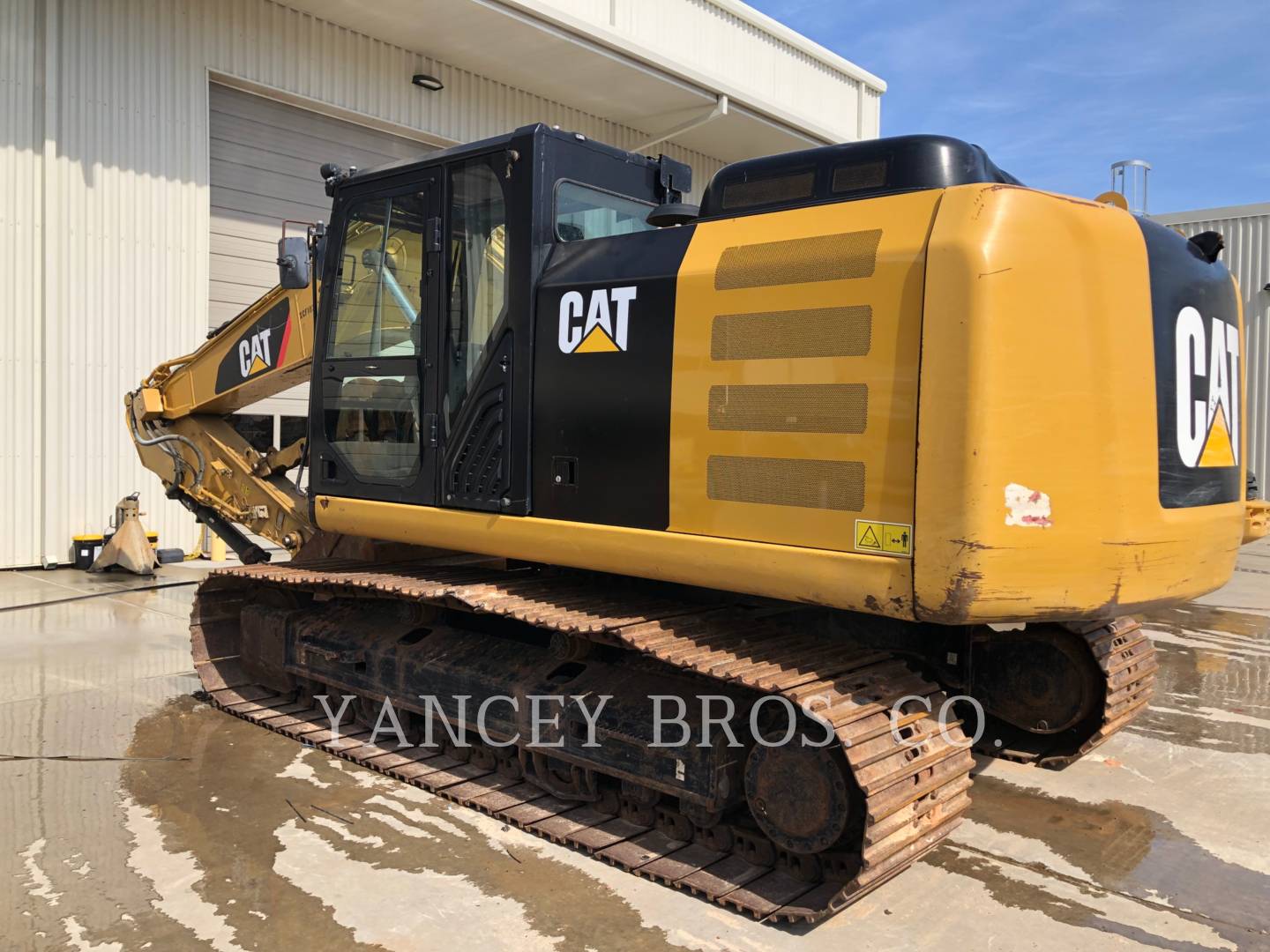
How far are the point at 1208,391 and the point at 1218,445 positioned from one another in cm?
22

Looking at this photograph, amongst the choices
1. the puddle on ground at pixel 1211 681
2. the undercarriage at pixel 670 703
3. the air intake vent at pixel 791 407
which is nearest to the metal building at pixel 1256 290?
the puddle on ground at pixel 1211 681

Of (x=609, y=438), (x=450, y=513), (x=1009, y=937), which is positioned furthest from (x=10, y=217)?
(x=1009, y=937)

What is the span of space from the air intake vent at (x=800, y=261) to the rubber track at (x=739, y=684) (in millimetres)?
1360

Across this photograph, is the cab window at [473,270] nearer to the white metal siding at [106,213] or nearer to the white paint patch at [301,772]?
the white paint patch at [301,772]

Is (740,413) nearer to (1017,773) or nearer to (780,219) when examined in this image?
(780,219)

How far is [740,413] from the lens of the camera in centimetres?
390

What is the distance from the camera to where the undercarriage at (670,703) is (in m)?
3.67

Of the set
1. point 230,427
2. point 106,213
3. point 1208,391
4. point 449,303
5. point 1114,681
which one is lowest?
point 1114,681

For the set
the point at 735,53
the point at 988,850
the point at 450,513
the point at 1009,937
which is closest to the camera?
the point at 1009,937

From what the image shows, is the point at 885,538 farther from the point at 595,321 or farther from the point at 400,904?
the point at 400,904

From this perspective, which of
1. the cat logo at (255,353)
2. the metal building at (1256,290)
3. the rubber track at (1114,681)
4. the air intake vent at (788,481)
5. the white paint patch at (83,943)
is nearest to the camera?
the white paint patch at (83,943)

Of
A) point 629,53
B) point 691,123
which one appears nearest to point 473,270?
point 629,53

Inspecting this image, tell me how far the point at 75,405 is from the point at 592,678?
8246mm

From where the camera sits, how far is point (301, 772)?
497 centimetres
